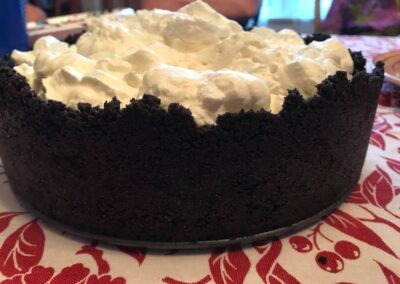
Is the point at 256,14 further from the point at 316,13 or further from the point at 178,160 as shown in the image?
the point at 178,160

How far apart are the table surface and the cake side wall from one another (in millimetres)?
34

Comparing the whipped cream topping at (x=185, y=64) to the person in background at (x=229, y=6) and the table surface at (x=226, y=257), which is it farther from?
the person in background at (x=229, y=6)

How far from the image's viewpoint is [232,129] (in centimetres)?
74

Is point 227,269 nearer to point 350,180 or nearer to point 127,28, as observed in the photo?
point 350,180

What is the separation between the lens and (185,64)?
97 centimetres

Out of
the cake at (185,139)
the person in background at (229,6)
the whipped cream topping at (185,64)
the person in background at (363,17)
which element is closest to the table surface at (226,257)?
the cake at (185,139)

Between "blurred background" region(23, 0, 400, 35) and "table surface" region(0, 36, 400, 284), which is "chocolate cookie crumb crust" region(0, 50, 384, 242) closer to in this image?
"table surface" region(0, 36, 400, 284)

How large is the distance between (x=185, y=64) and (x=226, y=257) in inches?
14.7

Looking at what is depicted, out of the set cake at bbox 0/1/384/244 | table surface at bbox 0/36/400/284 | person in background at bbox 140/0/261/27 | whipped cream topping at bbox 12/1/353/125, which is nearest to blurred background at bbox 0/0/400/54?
person in background at bbox 140/0/261/27

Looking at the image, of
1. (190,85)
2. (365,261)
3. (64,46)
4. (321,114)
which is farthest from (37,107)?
(365,261)

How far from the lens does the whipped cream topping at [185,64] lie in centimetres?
77

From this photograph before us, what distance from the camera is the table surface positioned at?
780 mm

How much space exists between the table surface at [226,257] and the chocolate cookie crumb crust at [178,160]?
0.03m

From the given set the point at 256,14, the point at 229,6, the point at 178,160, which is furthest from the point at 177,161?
the point at 256,14
